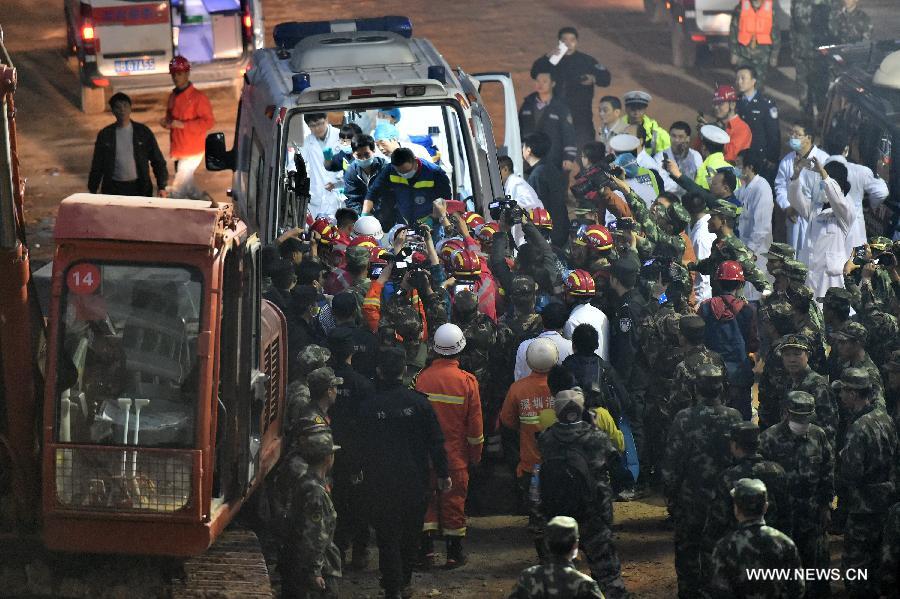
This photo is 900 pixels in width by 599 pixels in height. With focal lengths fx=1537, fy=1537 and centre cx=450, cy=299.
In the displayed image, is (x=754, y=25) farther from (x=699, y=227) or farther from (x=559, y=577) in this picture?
(x=559, y=577)

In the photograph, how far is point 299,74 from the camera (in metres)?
11.8

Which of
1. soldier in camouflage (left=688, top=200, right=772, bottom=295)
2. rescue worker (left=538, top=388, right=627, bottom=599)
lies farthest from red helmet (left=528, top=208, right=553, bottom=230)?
rescue worker (left=538, top=388, right=627, bottom=599)

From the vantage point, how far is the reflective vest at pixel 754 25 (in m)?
20.5

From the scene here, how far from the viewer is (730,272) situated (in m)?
11.5

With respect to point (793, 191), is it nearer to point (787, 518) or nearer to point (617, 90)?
point (787, 518)

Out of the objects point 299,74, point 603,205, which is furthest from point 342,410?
point 603,205

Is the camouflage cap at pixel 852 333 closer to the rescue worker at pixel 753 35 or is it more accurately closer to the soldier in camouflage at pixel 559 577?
the soldier in camouflage at pixel 559 577

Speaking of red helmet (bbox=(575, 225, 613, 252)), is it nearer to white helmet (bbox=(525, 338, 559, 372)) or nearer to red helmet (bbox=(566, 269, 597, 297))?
red helmet (bbox=(566, 269, 597, 297))

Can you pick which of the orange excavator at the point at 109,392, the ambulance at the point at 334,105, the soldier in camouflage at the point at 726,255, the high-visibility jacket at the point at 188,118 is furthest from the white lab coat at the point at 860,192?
the orange excavator at the point at 109,392

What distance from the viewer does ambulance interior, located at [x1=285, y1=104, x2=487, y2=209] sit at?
1305cm

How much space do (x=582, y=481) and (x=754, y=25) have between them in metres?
12.9

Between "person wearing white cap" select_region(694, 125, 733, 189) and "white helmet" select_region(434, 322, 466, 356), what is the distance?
5.29 meters

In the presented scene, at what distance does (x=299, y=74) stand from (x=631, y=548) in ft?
14.4

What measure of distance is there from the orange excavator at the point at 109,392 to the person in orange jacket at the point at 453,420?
2108 millimetres
